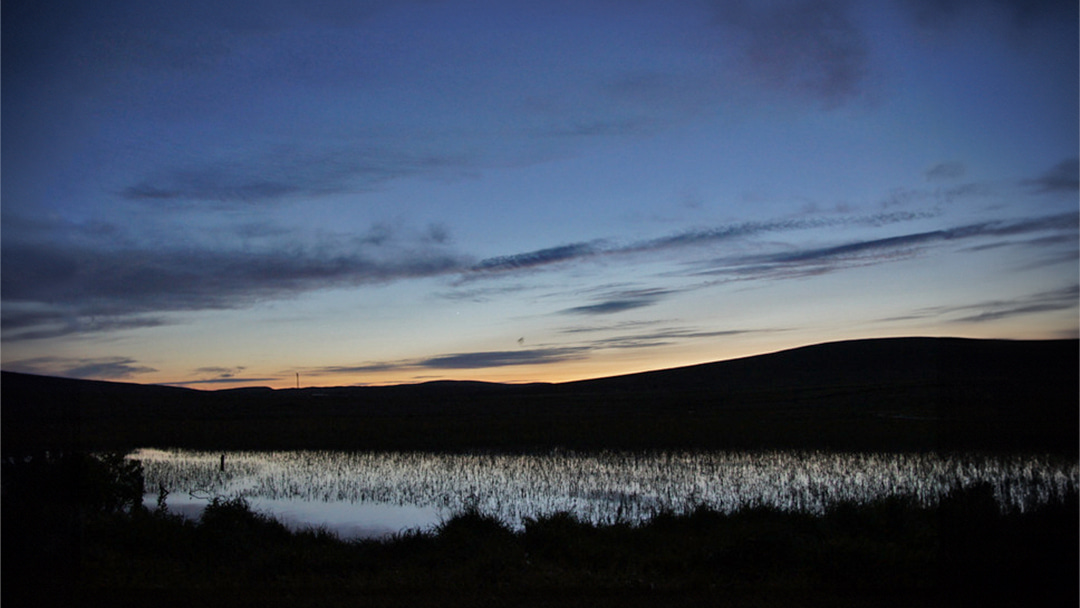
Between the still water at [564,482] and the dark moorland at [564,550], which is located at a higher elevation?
the dark moorland at [564,550]

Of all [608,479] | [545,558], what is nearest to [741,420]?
[608,479]

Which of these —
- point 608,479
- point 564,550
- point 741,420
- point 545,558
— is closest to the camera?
point 545,558

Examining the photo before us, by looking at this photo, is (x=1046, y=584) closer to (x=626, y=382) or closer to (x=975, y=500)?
(x=975, y=500)

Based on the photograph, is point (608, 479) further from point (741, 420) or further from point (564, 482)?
point (741, 420)

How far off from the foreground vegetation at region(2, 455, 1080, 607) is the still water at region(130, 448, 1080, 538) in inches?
58.2

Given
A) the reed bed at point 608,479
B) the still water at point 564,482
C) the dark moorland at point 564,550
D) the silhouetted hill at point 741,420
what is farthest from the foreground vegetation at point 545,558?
the silhouetted hill at point 741,420

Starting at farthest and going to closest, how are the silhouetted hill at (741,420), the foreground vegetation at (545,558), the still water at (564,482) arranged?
the still water at (564,482) → the silhouetted hill at (741,420) → the foreground vegetation at (545,558)

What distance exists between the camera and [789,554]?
9.99 meters

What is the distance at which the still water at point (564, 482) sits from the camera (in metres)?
14.9

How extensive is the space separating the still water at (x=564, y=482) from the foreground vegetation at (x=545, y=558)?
4.85 feet

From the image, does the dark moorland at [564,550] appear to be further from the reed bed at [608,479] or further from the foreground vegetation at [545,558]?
the reed bed at [608,479]

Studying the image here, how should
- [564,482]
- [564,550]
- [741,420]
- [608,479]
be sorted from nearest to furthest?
[564,550] < [564,482] < [608,479] < [741,420]

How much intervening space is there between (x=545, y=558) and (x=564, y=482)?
9.12 meters

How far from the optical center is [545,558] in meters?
10.5
